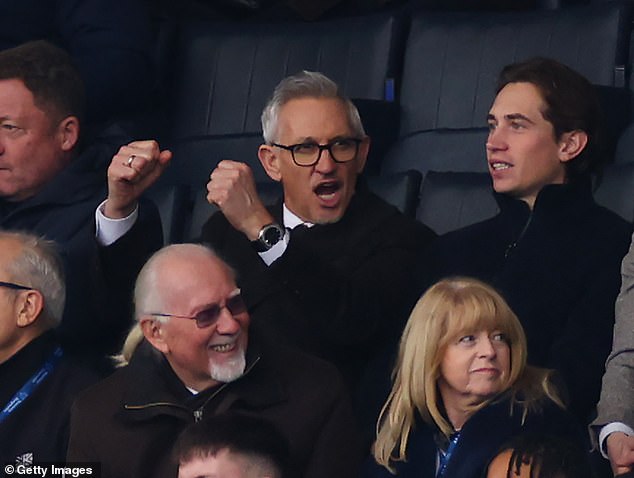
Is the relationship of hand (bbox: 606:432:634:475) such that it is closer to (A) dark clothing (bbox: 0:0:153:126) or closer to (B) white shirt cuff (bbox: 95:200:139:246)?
(B) white shirt cuff (bbox: 95:200:139:246)

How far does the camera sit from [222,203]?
4.01 m

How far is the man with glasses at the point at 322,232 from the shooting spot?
4.03 meters

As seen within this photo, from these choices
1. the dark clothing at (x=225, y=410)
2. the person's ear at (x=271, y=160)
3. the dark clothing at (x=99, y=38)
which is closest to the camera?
the dark clothing at (x=225, y=410)

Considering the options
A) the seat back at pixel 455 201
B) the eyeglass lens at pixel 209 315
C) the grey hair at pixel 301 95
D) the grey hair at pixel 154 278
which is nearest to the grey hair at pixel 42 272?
the grey hair at pixel 154 278

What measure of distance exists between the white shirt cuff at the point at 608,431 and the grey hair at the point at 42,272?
1317mm

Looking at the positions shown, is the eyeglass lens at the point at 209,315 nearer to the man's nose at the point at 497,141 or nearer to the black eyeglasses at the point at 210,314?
the black eyeglasses at the point at 210,314

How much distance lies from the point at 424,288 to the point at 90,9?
5.64 feet

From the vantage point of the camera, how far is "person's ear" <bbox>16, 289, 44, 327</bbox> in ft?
13.6

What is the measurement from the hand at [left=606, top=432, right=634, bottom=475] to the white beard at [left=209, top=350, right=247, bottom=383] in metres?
0.78

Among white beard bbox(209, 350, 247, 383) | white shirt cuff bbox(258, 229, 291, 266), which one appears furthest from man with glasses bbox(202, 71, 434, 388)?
white beard bbox(209, 350, 247, 383)

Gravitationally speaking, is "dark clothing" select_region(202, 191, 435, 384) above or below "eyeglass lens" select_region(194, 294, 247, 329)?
above

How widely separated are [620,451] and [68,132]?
1859 mm

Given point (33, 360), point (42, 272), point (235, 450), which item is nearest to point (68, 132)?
point (42, 272)

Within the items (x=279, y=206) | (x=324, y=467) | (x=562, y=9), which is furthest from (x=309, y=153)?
(x=562, y=9)
